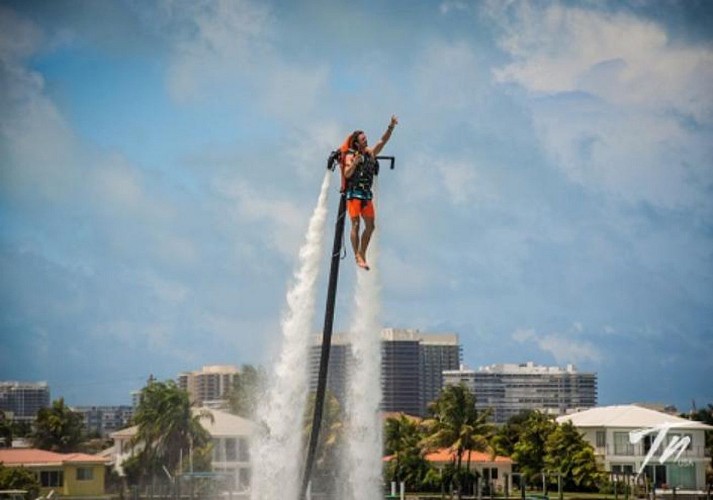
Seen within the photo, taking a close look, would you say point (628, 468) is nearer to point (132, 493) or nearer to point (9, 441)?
point (132, 493)

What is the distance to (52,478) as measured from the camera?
245 feet

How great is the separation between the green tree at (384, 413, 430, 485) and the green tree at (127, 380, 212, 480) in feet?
40.4

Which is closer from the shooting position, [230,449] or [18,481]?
[18,481]

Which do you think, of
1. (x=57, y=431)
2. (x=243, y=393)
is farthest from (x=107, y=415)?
(x=243, y=393)

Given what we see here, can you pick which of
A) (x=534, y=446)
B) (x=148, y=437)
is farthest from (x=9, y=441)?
(x=534, y=446)

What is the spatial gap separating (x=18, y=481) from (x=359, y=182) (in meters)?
47.0

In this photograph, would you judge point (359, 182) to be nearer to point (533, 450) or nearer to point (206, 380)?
point (533, 450)

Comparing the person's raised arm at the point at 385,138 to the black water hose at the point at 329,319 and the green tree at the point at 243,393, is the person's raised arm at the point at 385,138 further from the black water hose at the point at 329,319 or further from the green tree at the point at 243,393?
the green tree at the point at 243,393

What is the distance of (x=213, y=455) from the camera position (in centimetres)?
7375

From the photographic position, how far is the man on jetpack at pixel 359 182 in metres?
27.9

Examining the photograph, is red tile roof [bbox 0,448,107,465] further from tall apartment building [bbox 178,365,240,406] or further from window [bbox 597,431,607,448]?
tall apartment building [bbox 178,365,240,406]

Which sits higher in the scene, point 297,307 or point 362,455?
point 297,307

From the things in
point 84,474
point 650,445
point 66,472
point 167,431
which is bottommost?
point 84,474

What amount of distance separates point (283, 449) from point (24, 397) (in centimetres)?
14968
